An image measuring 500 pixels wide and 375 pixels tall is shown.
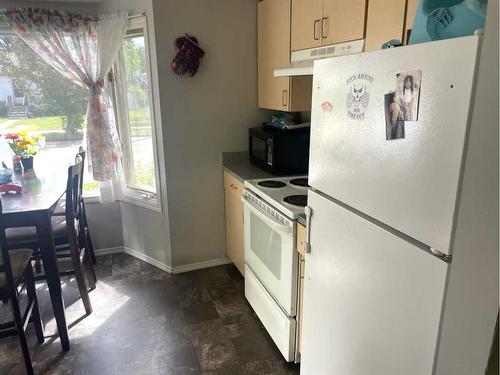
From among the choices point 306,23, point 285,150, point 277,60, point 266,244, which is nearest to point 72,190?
point 266,244

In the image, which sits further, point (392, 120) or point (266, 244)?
point (266, 244)

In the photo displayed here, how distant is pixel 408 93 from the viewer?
34.4 inches

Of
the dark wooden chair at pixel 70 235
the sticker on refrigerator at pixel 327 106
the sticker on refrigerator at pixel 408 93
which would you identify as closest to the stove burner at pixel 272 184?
the sticker on refrigerator at pixel 327 106

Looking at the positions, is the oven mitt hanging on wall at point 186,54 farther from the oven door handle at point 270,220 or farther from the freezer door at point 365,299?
the freezer door at point 365,299

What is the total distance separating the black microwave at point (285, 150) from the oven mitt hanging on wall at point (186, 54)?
→ 728mm

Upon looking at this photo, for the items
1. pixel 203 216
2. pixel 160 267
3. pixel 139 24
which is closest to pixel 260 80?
pixel 139 24

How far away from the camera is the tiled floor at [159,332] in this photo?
6.67 ft

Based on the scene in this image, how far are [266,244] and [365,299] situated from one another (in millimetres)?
992

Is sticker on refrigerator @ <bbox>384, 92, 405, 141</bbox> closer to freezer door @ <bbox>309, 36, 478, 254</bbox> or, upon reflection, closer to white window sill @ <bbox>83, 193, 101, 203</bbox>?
freezer door @ <bbox>309, 36, 478, 254</bbox>

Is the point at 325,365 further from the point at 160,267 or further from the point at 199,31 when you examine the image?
the point at 199,31

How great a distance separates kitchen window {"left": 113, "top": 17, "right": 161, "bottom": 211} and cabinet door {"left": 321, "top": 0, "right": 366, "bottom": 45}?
1.42m

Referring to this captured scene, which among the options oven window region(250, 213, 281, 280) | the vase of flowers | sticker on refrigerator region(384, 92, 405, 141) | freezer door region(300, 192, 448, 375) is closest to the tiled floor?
oven window region(250, 213, 281, 280)

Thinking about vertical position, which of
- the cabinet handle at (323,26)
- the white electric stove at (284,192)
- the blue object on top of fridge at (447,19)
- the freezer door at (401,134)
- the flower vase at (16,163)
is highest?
the cabinet handle at (323,26)

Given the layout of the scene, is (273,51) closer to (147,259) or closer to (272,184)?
(272,184)
